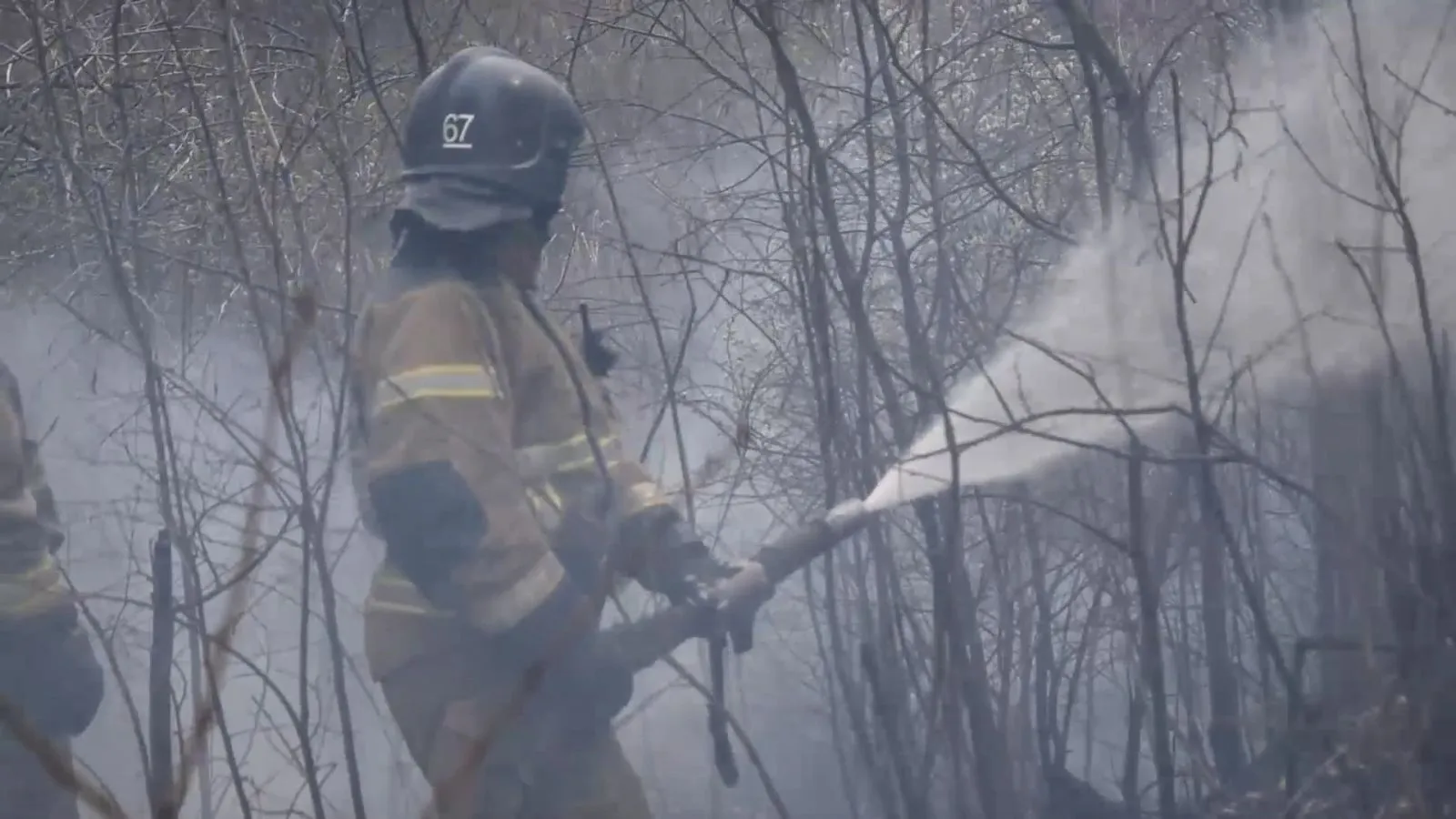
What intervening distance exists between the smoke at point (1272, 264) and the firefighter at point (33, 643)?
90.9 inches

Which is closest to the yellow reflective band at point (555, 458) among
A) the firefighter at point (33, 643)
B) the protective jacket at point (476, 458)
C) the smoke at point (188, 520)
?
the protective jacket at point (476, 458)

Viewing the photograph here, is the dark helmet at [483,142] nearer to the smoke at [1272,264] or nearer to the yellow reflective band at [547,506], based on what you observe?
the yellow reflective band at [547,506]

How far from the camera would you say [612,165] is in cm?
450

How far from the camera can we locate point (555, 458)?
2.73 m

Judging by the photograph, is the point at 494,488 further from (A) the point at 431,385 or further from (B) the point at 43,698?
(B) the point at 43,698

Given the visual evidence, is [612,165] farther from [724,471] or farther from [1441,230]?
[1441,230]

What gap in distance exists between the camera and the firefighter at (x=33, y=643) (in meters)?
3.49

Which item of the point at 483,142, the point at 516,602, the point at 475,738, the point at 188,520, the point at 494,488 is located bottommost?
the point at 475,738

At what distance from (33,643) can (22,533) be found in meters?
0.30

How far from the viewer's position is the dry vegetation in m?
3.00

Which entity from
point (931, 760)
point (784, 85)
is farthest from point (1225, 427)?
point (784, 85)

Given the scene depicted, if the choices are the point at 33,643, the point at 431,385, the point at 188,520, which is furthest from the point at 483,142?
the point at 188,520

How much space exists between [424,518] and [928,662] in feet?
5.29

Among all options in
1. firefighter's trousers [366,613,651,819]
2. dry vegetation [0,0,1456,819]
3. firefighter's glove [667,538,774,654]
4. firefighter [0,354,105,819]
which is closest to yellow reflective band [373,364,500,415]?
dry vegetation [0,0,1456,819]
